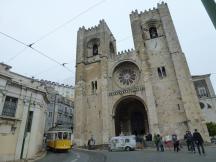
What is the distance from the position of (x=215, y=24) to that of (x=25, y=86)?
547 inches

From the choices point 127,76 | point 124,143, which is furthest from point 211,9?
point 127,76

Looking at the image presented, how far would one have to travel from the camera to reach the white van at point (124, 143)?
17456 mm

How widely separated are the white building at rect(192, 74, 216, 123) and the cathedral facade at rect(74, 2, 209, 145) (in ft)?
47.9

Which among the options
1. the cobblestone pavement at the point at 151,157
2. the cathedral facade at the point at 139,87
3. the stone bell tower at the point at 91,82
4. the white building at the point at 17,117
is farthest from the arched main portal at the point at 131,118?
the white building at the point at 17,117

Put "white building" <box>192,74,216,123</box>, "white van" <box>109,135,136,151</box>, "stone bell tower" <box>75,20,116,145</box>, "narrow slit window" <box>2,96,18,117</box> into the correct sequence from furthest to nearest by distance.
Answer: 1. "white building" <box>192,74,216,123</box>
2. "stone bell tower" <box>75,20,116,145</box>
3. "white van" <box>109,135,136,151</box>
4. "narrow slit window" <box>2,96,18,117</box>

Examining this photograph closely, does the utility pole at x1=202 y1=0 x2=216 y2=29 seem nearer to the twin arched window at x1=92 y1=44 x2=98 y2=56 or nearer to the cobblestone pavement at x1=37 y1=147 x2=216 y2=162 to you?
the cobblestone pavement at x1=37 y1=147 x2=216 y2=162

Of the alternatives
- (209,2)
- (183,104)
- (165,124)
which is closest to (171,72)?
(183,104)

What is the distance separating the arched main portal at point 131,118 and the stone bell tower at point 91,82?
335 centimetres

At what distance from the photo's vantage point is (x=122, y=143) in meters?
17.8

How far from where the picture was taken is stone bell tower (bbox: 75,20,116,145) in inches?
990

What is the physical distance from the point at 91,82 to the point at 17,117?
16.6 metres

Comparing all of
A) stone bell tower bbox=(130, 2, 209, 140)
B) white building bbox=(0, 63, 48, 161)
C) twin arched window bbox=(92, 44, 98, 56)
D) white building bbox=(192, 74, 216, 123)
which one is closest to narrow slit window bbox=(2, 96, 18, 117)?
white building bbox=(0, 63, 48, 161)

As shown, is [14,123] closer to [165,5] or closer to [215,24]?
[215,24]

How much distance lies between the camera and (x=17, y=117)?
12.7m
